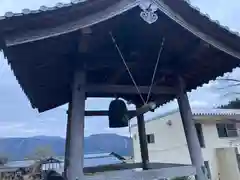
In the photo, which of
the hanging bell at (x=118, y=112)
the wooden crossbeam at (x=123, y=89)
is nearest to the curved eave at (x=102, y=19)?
the wooden crossbeam at (x=123, y=89)

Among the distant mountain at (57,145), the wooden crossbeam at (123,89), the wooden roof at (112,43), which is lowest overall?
the wooden crossbeam at (123,89)

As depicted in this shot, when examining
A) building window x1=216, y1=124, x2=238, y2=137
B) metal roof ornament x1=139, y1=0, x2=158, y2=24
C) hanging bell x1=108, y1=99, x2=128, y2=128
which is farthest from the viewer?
building window x1=216, y1=124, x2=238, y2=137

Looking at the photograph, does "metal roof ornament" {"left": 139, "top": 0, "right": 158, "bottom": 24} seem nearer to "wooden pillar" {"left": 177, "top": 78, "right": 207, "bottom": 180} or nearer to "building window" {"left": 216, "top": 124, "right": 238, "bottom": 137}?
"wooden pillar" {"left": 177, "top": 78, "right": 207, "bottom": 180}

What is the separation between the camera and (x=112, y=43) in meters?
3.09

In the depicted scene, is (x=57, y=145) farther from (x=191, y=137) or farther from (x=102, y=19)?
(x=102, y=19)

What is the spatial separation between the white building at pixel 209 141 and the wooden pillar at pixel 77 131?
13035 mm

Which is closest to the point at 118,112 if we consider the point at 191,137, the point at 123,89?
the point at 123,89

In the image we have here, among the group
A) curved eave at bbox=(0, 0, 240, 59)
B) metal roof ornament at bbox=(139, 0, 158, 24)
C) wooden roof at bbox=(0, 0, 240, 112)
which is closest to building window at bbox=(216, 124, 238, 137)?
wooden roof at bbox=(0, 0, 240, 112)

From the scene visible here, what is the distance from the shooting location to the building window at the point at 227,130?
17.6 metres

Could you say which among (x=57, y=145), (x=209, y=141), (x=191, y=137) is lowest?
(x=191, y=137)

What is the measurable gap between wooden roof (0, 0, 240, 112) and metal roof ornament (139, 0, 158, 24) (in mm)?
90

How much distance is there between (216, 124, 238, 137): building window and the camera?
17609mm

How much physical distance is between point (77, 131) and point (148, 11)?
1510 mm

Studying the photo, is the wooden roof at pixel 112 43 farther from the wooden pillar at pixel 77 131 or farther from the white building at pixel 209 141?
the white building at pixel 209 141
